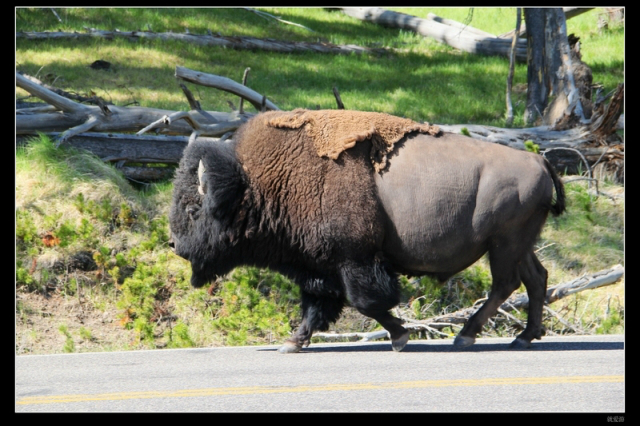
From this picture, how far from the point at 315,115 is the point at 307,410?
3.07m

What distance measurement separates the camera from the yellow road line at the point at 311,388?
477 centimetres

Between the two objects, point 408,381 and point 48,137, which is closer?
point 408,381

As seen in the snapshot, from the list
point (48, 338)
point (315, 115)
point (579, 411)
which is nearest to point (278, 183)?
point (315, 115)

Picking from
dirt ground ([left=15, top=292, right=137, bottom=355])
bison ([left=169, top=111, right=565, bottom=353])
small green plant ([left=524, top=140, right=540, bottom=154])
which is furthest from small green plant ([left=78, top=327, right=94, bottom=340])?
small green plant ([left=524, top=140, right=540, bottom=154])

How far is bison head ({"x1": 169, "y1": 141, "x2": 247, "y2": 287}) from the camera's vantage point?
6.55 m

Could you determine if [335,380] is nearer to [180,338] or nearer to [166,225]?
[180,338]

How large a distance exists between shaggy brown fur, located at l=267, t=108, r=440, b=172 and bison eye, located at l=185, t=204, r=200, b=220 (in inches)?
39.1

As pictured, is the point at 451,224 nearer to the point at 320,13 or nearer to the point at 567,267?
the point at 567,267

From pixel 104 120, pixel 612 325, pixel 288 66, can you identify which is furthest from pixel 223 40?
pixel 612 325

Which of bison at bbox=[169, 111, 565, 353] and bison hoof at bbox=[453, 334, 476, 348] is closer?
bison at bbox=[169, 111, 565, 353]

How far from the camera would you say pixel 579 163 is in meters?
11.8

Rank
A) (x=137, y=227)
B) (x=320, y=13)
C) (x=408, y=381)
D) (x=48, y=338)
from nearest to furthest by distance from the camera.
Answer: (x=408, y=381) → (x=48, y=338) → (x=137, y=227) → (x=320, y=13)

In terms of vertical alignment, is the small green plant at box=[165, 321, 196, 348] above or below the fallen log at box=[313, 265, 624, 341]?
below

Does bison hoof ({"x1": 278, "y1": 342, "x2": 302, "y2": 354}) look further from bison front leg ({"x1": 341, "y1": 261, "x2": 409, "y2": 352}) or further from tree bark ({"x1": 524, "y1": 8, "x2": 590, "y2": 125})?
tree bark ({"x1": 524, "y1": 8, "x2": 590, "y2": 125})
